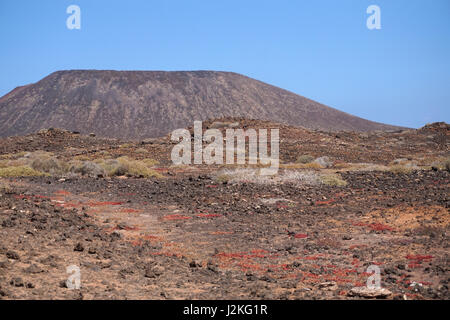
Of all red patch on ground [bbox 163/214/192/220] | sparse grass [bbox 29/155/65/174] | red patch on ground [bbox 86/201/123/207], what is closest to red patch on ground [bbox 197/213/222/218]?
red patch on ground [bbox 163/214/192/220]

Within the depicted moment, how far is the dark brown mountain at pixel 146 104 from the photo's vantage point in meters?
74.5

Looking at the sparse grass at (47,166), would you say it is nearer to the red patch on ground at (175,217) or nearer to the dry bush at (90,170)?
the dry bush at (90,170)

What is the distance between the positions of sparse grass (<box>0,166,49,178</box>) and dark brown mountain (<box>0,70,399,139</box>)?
4834cm

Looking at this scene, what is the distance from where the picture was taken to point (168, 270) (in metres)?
7.19

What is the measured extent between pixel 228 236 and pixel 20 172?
13475 millimetres

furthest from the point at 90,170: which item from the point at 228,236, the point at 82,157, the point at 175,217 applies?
the point at 228,236

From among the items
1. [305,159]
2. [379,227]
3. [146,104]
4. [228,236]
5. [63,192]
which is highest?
[146,104]

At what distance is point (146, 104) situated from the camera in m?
81.8

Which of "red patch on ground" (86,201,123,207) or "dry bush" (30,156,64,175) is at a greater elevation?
"dry bush" (30,156,64,175)

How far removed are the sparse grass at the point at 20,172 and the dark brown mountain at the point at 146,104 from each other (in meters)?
48.3

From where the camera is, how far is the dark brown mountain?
74.5 metres

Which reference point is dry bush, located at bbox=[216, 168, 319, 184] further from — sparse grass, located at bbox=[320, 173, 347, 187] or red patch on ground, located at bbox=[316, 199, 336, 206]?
red patch on ground, located at bbox=[316, 199, 336, 206]

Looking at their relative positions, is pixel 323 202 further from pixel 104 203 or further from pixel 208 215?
pixel 104 203
